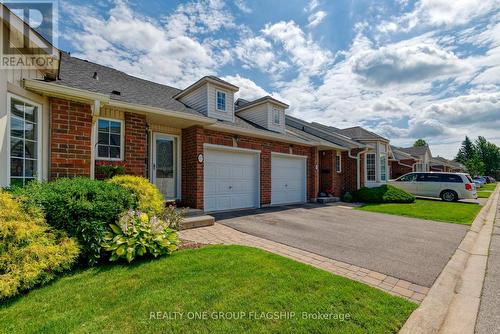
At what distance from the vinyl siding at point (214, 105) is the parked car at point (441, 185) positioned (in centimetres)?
1344

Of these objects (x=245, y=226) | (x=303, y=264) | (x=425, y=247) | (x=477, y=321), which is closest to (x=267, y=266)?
(x=303, y=264)

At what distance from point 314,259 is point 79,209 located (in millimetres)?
4092

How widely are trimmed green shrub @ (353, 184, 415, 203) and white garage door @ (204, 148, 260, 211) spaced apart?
25.1ft

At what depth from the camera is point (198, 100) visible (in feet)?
31.9

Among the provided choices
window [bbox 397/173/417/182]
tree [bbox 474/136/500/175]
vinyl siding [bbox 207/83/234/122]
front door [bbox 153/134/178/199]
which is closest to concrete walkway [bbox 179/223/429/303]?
front door [bbox 153/134/178/199]

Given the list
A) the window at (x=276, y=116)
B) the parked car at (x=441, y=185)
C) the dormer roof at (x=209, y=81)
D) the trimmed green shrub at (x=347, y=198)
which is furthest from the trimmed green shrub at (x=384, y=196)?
the dormer roof at (x=209, y=81)

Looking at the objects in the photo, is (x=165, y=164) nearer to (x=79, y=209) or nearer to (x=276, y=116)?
(x=79, y=209)

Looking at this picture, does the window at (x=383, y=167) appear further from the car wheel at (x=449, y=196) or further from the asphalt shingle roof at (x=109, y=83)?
the asphalt shingle roof at (x=109, y=83)

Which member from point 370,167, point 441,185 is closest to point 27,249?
point 370,167

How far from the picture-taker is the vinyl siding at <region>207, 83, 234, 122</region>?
9445mm

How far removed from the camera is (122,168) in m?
6.14

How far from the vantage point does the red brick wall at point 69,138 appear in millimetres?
4844

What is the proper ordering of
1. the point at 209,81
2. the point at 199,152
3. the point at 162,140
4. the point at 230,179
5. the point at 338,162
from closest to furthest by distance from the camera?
the point at 199,152 < the point at 162,140 < the point at 230,179 < the point at 209,81 < the point at 338,162

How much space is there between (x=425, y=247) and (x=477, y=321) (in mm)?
2948
